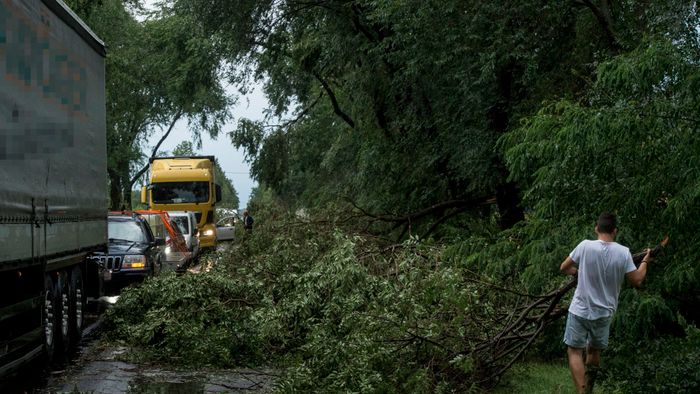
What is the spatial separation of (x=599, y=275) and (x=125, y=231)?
13387mm

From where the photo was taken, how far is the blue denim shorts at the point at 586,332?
26.4ft

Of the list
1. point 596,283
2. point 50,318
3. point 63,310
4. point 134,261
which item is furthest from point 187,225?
point 596,283

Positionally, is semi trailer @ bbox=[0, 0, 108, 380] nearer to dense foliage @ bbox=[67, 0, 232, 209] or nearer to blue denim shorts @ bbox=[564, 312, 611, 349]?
blue denim shorts @ bbox=[564, 312, 611, 349]

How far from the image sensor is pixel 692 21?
Answer: 1117cm

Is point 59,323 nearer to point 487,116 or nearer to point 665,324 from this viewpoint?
point 665,324

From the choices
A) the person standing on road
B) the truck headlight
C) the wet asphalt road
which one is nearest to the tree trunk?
the person standing on road

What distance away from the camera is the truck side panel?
8.70 metres

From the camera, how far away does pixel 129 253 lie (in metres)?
18.2

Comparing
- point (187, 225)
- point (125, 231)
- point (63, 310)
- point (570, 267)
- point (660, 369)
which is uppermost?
point (187, 225)

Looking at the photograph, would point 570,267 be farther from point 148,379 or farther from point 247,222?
point 247,222

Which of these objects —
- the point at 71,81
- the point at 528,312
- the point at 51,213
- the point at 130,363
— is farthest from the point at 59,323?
the point at 528,312

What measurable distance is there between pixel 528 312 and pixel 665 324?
2.15 m

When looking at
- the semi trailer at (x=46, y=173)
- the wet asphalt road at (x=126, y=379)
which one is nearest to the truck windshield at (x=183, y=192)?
the semi trailer at (x=46, y=173)

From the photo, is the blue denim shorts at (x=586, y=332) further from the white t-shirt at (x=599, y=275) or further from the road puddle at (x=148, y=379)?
the road puddle at (x=148, y=379)
